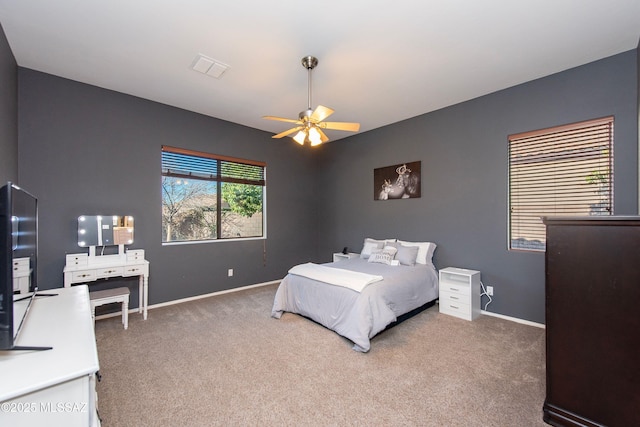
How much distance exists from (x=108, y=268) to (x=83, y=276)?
0.23m

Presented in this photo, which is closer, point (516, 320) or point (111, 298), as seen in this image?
point (111, 298)

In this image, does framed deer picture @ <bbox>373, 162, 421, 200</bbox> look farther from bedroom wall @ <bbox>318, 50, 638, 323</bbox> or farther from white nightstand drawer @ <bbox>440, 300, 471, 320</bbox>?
white nightstand drawer @ <bbox>440, 300, 471, 320</bbox>

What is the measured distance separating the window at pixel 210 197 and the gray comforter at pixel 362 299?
70.1 inches

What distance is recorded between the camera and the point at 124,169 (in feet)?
12.1

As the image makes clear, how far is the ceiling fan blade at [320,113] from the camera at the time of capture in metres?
2.66

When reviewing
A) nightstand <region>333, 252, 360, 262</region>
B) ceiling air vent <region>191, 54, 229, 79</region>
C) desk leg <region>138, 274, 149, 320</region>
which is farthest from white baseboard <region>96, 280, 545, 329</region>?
ceiling air vent <region>191, 54, 229, 79</region>

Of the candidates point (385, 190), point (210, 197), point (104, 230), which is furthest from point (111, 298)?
point (385, 190)

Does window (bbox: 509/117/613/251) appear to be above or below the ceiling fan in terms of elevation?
below

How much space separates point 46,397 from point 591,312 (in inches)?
105

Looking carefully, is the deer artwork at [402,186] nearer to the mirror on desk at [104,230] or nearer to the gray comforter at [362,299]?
the gray comforter at [362,299]

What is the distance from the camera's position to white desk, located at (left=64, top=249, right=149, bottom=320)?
3045mm

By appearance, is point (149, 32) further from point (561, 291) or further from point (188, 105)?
point (561, 291)

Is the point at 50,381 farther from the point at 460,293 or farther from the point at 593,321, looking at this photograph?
the point at 460,293

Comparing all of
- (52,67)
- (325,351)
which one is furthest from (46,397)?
(52,67)
